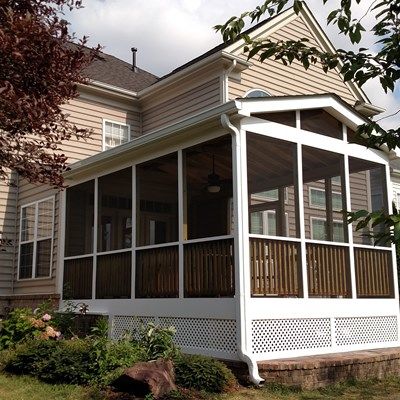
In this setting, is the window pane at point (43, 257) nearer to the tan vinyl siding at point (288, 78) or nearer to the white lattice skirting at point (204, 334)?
the white lattice skirting at point (204, 334)

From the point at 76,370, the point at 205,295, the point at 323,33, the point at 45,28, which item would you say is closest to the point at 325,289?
the point at 205,295

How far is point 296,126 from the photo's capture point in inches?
338

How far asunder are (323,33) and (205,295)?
35.6 feet

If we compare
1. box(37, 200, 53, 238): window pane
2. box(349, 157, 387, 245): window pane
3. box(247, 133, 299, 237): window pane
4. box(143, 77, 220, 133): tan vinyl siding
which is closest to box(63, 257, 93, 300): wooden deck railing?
box(37, 200, 53, 238): window pane

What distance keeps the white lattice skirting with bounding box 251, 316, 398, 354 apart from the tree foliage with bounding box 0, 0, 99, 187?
137 inches

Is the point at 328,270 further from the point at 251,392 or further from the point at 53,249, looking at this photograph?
the point at 53,249

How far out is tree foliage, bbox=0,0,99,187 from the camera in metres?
5.26

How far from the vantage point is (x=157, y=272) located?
29.3 feet

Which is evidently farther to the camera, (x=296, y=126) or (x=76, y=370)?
(x=296, y=126)

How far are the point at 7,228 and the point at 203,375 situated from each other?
9203 mm

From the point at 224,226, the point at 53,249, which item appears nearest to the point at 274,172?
the point at 224,226

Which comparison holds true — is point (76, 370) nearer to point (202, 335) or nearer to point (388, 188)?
point (202, 335)

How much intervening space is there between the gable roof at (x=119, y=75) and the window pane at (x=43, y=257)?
4.94 m

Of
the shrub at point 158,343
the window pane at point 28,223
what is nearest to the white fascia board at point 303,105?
the shrub at point 158,343
